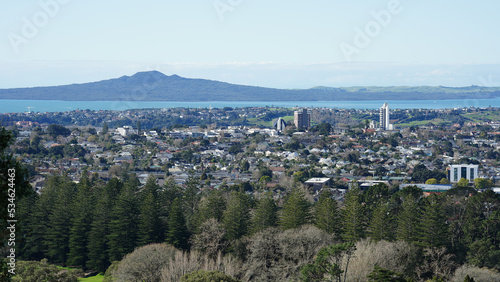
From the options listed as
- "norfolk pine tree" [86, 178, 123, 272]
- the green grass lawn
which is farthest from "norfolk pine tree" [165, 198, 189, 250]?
the green grass lawn

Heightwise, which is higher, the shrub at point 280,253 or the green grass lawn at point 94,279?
the shrub at point 280,253

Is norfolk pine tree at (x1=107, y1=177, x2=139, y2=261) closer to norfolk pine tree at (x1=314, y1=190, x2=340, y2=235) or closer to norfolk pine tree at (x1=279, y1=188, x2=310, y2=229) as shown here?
norfolk pine tree at (x1=279, y1=188, x2=310, y2=229)

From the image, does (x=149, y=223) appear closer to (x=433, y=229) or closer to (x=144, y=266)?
(x=144, y=266)

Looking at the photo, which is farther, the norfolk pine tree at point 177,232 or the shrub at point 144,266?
the norfolk pine tree at point 177,232

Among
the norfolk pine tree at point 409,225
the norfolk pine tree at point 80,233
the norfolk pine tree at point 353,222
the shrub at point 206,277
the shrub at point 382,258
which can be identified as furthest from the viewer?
the norfolk pine tree at point 80,233

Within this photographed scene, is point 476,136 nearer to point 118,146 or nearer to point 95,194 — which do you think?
point 118,146

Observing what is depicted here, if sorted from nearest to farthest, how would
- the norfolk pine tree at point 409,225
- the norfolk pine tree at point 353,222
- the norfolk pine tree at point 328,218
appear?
the norfolk pine tree at point 409,225
the norfolk pine tree at point 353,222
the norfolk pine tree at point 328,218

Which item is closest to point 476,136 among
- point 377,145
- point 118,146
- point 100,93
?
point 377,145

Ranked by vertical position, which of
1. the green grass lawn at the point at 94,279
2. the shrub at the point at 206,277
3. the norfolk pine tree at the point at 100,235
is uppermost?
the shrub at the point at 206,277

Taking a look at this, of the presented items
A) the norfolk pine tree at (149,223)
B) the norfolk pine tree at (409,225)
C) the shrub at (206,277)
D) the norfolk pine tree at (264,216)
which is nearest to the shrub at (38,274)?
the shrub at (206,277)

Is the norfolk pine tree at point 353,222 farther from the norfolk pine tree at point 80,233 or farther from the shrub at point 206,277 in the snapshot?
the norfolk pine tree at point 80,233

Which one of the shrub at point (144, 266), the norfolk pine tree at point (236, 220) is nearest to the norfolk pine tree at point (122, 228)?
the norfolk pine tree at point (236, 220)
